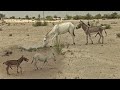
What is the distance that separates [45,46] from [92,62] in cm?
509

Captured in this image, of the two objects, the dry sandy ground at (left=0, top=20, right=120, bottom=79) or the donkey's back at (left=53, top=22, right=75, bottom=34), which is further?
the donkey's back at (left=53, top=22, right=75, bottom=34)

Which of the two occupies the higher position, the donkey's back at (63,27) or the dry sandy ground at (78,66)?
the donkey's back at (63,27)

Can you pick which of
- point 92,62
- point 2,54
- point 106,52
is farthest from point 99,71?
point 2,54

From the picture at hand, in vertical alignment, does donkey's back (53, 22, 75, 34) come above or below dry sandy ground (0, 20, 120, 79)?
above

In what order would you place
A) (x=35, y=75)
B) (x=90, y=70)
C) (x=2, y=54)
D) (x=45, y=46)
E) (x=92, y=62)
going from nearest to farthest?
(x=35, y=75)
(x=90, y=70)
(x=92, y=62)
(x=2, y=54)
(x=45, y=46)

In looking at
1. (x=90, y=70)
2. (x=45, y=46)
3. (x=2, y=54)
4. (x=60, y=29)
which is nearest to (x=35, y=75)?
(x=90, y=70)

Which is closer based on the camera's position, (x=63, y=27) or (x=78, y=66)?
(x=78, y=66)

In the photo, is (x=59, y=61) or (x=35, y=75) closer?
(x=35, y=75)

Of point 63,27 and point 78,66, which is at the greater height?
point 63,27

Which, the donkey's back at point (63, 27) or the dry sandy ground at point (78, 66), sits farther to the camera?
the donkey's back at point (63, 27)

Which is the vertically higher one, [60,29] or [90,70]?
[60,29]

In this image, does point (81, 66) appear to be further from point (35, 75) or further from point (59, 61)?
point (35, 75)

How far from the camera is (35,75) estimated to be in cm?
1166
